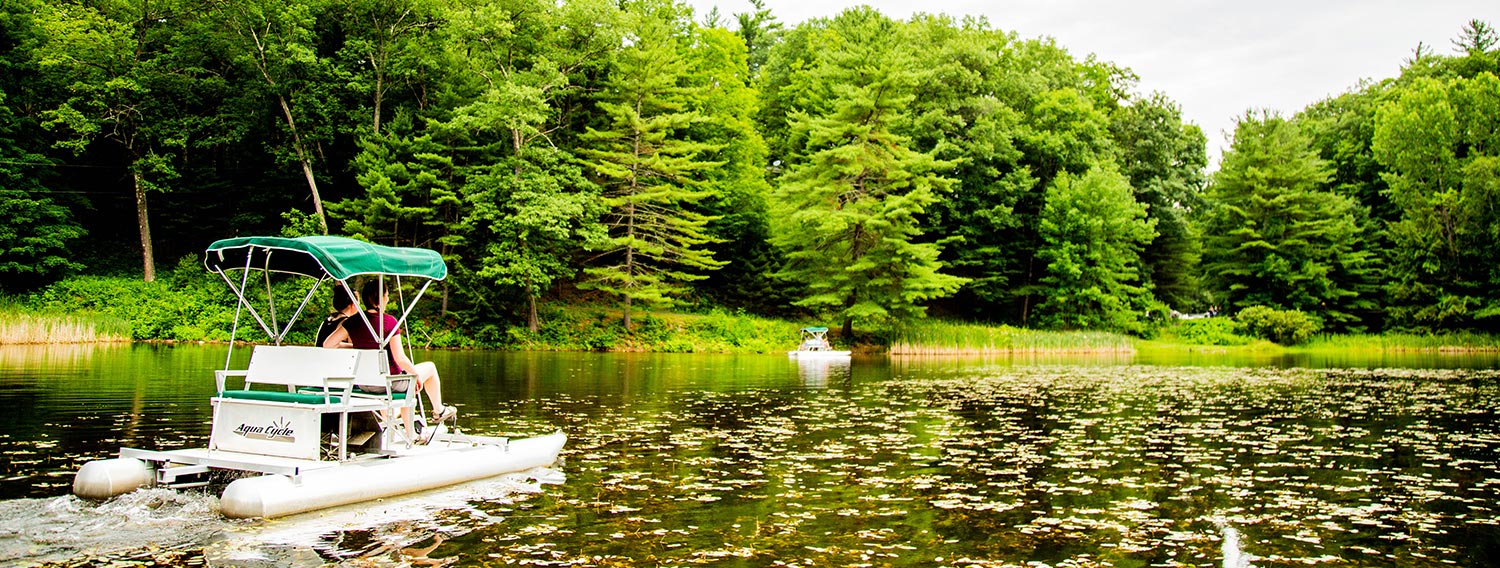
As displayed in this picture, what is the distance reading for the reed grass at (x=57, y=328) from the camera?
30520mm

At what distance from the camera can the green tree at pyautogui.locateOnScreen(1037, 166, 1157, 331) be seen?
5025 cm

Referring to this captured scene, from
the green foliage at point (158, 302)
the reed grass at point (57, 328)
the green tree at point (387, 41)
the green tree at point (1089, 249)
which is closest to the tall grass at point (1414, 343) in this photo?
the green tree at point (1089, 249)

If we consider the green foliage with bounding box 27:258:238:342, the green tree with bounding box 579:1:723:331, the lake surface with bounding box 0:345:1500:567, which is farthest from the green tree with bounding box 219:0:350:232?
the lake surface with bounding box 0:345:1500:567

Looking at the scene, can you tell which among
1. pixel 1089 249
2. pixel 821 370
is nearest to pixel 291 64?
pixel 821 370

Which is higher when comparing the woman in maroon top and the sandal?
the woman in maroon top

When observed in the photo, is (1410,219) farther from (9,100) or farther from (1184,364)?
(9,100)

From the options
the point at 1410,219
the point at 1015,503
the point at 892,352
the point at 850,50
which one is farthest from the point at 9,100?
the point at 1410,219

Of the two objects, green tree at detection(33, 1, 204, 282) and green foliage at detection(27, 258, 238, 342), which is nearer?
green foliage at detection(27, 258, 238, 342)

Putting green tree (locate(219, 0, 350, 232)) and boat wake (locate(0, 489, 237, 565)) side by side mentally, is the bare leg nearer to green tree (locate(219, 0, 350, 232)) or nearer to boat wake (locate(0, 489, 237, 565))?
boat wake (locate(0, 489, 237, 565))

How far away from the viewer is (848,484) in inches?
407

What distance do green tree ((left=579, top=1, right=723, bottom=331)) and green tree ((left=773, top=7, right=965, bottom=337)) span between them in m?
4.48

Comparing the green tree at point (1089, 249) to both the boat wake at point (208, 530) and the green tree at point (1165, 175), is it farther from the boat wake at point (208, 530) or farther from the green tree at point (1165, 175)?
the boat wake at point (208, 530)

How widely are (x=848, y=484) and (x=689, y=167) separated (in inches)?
1316

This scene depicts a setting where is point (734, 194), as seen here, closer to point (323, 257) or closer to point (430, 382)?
point (430, 382)
